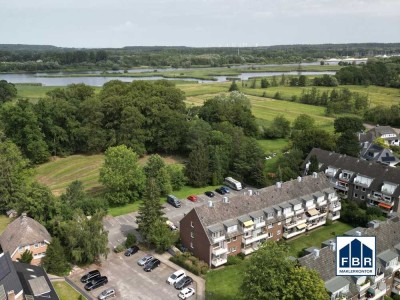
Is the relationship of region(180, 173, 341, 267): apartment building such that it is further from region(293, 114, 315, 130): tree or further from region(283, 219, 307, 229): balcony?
region(293, 114, 315, 130): tree

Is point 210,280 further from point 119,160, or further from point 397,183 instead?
point 397,183

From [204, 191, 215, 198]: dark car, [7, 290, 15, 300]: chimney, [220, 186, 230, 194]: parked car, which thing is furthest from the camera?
[220, 186, 230, 194]: parked car

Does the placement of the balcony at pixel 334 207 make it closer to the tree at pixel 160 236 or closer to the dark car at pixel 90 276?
the tree at pixel 160 236

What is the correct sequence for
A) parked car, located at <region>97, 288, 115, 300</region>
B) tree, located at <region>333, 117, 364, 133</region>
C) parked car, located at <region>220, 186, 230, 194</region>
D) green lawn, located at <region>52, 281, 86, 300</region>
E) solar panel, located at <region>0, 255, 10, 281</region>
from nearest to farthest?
solar panel, located at <region>0, 255, 10, 281</region> < parked car, located at <region>97, 288, 115, 300</region> < green lawn, located at <region>52, 281, 86, 300</region> < parked car, located at <region>220, 186, 230, 194</region> < tree, located at <region>333, 117, 364, 133</region>

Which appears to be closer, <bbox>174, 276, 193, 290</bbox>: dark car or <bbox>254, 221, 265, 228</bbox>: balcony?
<bbox>174, 276, 193, 290</bbox>: dark car


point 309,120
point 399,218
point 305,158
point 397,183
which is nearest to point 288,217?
point 399,218

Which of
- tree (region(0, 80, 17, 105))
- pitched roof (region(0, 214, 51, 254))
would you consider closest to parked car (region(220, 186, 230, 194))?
pitched roof (region(0, 214, 51, 254))

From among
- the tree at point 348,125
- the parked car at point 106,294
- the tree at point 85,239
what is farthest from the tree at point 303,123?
the parked car at point 106,294

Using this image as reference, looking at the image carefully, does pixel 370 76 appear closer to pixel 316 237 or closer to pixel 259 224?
pixel 316 237
